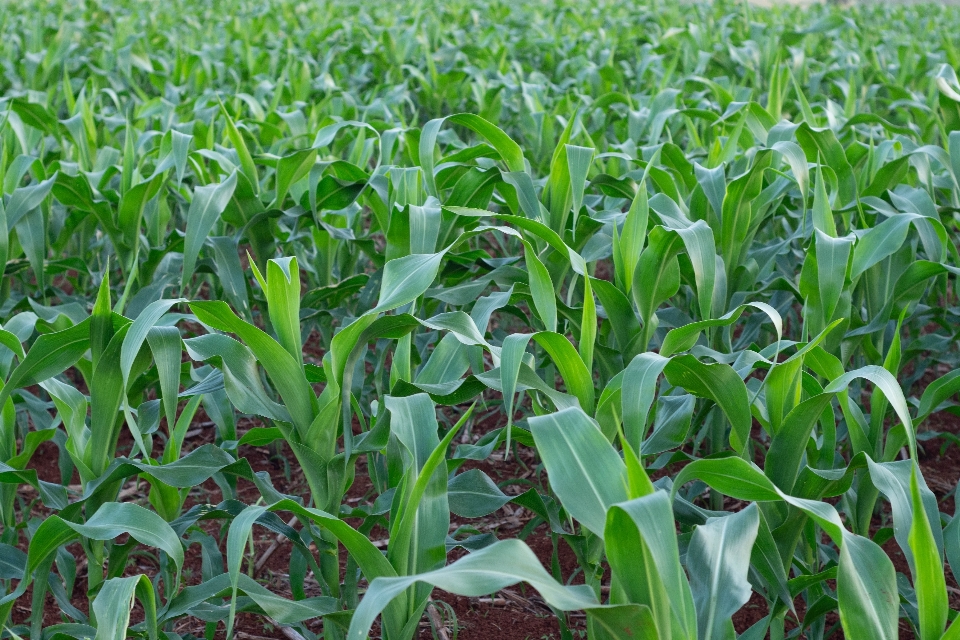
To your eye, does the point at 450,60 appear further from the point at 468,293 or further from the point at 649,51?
the point at 468,293

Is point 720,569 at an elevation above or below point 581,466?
below

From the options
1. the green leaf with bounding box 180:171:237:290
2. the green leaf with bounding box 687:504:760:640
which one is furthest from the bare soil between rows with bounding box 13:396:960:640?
the green leaf with bounding box 180:171:237:290

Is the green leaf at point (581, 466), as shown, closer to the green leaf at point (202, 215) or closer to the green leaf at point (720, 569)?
the green leaf at point (720, 569)

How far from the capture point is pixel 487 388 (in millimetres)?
1422

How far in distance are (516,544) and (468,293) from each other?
0.90 metres

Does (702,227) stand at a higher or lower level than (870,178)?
higher

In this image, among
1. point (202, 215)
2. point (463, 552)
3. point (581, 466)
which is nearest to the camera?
point (581, 466)

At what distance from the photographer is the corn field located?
1.10 m

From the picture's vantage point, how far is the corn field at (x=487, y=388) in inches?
43.2

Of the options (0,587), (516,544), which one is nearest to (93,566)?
(0,587)

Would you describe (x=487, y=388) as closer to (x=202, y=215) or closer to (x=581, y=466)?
(x=581, y=466)

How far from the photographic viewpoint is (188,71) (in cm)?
425

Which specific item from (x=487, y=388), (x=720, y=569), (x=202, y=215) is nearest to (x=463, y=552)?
(x=487, y=388)

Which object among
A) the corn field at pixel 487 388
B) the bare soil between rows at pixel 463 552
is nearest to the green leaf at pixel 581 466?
the corn field at pixel 487 388
